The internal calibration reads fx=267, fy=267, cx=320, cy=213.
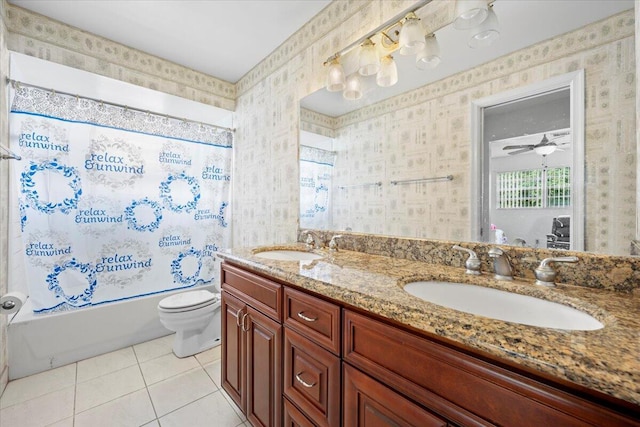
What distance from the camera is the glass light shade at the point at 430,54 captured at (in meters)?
1.24

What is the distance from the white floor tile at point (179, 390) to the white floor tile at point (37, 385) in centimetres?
62

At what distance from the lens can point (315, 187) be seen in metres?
1.92

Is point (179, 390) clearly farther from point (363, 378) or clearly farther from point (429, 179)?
point (429, 179)

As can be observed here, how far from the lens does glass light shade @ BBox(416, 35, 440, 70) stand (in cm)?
124

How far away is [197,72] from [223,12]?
0.91 meters

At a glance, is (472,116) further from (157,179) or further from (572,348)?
(157,179)

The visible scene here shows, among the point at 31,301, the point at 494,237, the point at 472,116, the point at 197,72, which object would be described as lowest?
the point at 31,301

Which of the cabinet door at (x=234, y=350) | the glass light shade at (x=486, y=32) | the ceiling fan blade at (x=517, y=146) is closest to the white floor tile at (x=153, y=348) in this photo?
the cabinet door at (x=234, y=350)

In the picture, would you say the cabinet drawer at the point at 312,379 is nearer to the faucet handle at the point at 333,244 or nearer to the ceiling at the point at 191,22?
the faucet handle at the point at 333,244

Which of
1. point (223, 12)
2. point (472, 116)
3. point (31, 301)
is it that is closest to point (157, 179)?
point (31, 301)

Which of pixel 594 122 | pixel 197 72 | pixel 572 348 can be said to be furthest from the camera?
pixel 197 72

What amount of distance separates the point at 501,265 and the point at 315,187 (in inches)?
48.8

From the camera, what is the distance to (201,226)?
2.67 metres

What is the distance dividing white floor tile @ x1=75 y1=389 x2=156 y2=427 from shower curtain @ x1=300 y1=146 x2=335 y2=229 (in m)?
1.43
